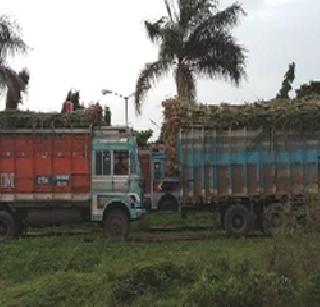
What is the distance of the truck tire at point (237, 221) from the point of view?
70.7ft

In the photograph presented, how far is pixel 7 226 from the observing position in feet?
70.0

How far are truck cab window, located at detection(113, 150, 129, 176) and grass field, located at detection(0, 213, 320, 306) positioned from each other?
12.5 ft

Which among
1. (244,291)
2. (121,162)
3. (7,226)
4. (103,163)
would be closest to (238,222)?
(121,162)

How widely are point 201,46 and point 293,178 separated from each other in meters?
14.7

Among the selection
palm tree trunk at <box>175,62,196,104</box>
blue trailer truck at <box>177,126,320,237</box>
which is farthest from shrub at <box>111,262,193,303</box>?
palm tree trunk at <box>175,62,196,104</box>

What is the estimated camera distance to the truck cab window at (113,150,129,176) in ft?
69.9

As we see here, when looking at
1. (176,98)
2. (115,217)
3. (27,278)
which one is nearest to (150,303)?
(27,278)

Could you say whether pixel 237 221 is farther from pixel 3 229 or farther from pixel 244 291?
pixel 244 291

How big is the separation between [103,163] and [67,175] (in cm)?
111

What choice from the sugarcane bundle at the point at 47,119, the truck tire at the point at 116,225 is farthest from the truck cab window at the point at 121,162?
the sugarcane bundle at the point at 47,119

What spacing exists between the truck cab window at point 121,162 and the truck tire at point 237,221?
331cm

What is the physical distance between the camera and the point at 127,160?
21312mm

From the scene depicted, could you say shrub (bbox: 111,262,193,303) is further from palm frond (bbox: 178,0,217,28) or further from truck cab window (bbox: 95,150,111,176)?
palm frond (bbox: 178,0,217,28)

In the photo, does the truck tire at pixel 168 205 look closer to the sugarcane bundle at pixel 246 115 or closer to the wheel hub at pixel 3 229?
the sugarcane bundle at pixel 246 115
